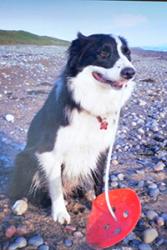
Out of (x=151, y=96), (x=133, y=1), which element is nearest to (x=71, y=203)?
(x=151, y=96)

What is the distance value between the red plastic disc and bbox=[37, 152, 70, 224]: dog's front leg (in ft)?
0.39

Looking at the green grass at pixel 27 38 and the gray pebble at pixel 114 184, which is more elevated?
the green grass at pixel 27 38

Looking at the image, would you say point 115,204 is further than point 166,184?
No

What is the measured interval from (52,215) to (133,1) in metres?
0.84

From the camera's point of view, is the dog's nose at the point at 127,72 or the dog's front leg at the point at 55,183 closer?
the dog's nose at the point at 127,72

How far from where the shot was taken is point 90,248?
1.34m

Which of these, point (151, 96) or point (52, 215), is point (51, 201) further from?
point (151, 96)

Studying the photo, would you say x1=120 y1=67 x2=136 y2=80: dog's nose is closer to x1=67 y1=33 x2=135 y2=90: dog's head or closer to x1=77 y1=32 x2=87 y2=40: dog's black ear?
x1=67 y1=33 x2=135 y2=90: dog's head

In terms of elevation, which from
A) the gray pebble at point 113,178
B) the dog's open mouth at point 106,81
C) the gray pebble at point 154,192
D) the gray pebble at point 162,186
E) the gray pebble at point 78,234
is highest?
the dog's open mouth at point 106,81

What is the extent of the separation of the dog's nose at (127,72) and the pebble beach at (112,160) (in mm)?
167

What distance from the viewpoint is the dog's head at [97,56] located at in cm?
133

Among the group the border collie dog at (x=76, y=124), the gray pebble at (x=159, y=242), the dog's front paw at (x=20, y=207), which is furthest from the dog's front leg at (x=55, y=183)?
the gray pebble at (x=159, y=242)

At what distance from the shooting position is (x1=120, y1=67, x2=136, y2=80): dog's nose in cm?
126

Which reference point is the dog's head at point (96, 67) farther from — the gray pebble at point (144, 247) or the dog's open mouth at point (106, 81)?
the gray pebble at point (144, 247)
